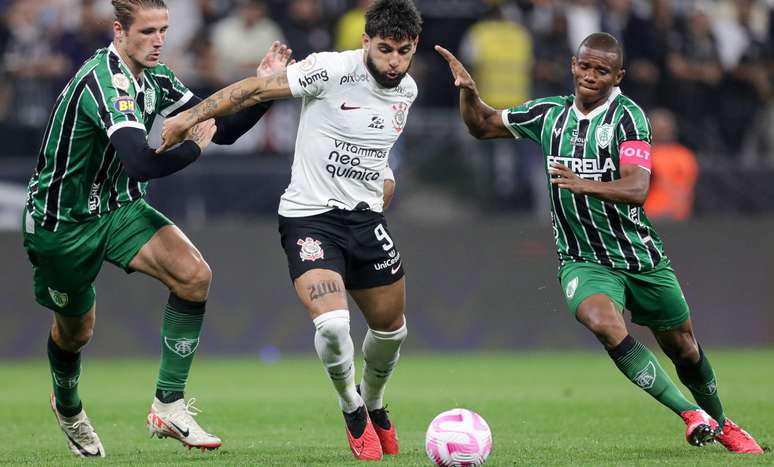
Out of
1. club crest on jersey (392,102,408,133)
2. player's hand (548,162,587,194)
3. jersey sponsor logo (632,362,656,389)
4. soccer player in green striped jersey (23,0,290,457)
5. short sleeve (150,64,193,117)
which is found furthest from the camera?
short sleeve (150,64,193,117)

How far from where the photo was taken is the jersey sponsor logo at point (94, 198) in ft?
26.6

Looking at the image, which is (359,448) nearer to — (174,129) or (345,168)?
(345,168)

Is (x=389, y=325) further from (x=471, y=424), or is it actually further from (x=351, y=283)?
(x=471, y=424)

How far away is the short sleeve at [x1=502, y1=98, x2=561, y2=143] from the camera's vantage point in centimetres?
851

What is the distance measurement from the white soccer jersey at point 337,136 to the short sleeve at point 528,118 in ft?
2.87

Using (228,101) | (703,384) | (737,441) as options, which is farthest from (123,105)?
(737,441)

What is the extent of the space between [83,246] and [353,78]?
1911 mm

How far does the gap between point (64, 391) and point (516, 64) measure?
901 centimetres

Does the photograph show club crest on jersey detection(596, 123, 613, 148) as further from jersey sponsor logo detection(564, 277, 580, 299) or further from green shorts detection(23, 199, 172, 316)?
green shorts detection(23, 199, 172, 316)

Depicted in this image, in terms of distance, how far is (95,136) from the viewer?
7984 mm

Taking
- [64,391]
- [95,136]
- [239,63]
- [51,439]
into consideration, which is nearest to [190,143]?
[95,136]

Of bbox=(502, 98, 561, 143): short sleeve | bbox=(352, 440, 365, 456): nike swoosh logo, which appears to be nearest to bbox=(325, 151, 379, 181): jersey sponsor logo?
bbox=(502, 98, 561, 143): short sleeve

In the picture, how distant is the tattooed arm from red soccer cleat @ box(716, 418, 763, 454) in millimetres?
3264

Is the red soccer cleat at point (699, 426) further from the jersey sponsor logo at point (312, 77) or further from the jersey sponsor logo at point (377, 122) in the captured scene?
the jersey sponsor logo at point (312, 77)
